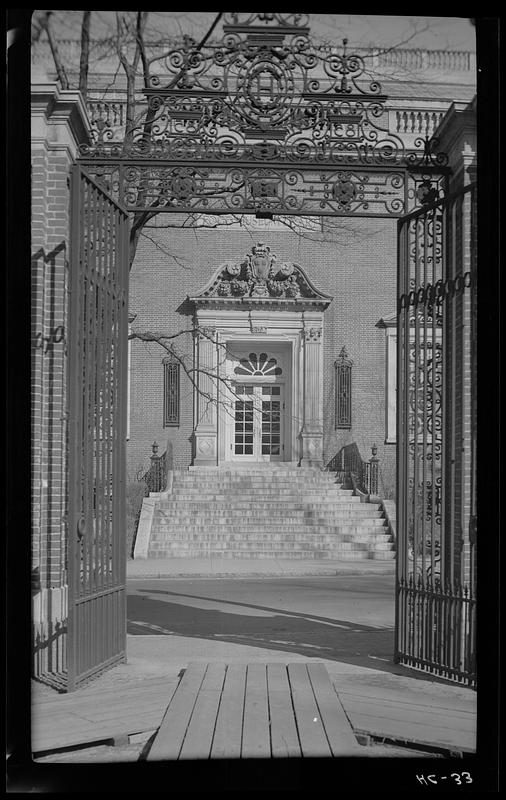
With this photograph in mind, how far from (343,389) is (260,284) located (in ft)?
10.3

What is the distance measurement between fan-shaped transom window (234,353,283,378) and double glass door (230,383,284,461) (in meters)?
0.30

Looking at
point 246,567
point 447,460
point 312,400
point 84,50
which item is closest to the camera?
point 447,460

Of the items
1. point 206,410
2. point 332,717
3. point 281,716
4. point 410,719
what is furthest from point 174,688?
point 206,410

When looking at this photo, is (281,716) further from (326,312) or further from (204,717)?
(326,312)

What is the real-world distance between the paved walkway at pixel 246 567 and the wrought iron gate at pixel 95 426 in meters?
7.36

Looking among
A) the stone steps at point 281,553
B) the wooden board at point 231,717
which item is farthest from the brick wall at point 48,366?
the stone steps at point 281,553

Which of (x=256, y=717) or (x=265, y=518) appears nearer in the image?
(x=256, y=717)

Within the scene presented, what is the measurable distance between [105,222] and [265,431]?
15.5m

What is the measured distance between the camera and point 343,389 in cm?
2272

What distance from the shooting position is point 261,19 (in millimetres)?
7520

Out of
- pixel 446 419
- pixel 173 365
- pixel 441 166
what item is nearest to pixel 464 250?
pixel 441 166

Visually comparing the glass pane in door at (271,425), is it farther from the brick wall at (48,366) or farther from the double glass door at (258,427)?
the brick wall at (48,366)

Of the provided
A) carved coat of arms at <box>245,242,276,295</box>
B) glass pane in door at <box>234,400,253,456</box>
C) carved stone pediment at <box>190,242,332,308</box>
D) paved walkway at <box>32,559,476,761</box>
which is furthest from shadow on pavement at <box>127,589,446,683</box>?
carved coat of arms at <box>245,242,276,295</box>
